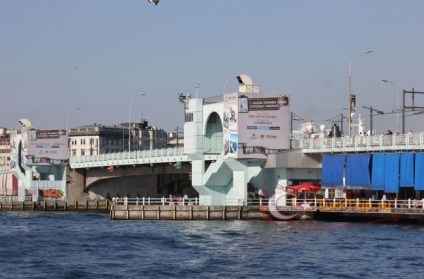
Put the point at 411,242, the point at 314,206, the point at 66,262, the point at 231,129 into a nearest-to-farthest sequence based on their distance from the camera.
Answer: the point at 66,262, the point at 411,242, the point at 314,206, the point at 231,129

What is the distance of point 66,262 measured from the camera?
70938mm

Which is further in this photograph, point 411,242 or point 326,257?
point 411,242

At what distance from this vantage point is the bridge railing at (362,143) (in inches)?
3969

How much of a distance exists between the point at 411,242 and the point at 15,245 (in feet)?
109

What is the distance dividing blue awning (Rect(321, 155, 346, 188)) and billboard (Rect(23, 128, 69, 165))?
66108 millimetres

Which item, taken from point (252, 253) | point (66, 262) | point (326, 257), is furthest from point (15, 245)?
point (326, 257)

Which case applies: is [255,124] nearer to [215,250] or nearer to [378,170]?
[378,170]

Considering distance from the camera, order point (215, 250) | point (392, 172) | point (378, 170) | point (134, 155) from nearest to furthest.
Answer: point (215, 250) → point (392, 172) → point (378, 170) → point (134, 155)

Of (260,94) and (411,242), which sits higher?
(260,94)

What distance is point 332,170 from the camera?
110 m

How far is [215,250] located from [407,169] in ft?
101

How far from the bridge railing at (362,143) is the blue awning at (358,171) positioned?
982 mm

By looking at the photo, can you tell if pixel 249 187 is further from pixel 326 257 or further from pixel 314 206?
pixel 326 257

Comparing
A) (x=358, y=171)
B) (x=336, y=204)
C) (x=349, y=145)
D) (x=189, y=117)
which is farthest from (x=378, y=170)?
(x=189, y=117)
